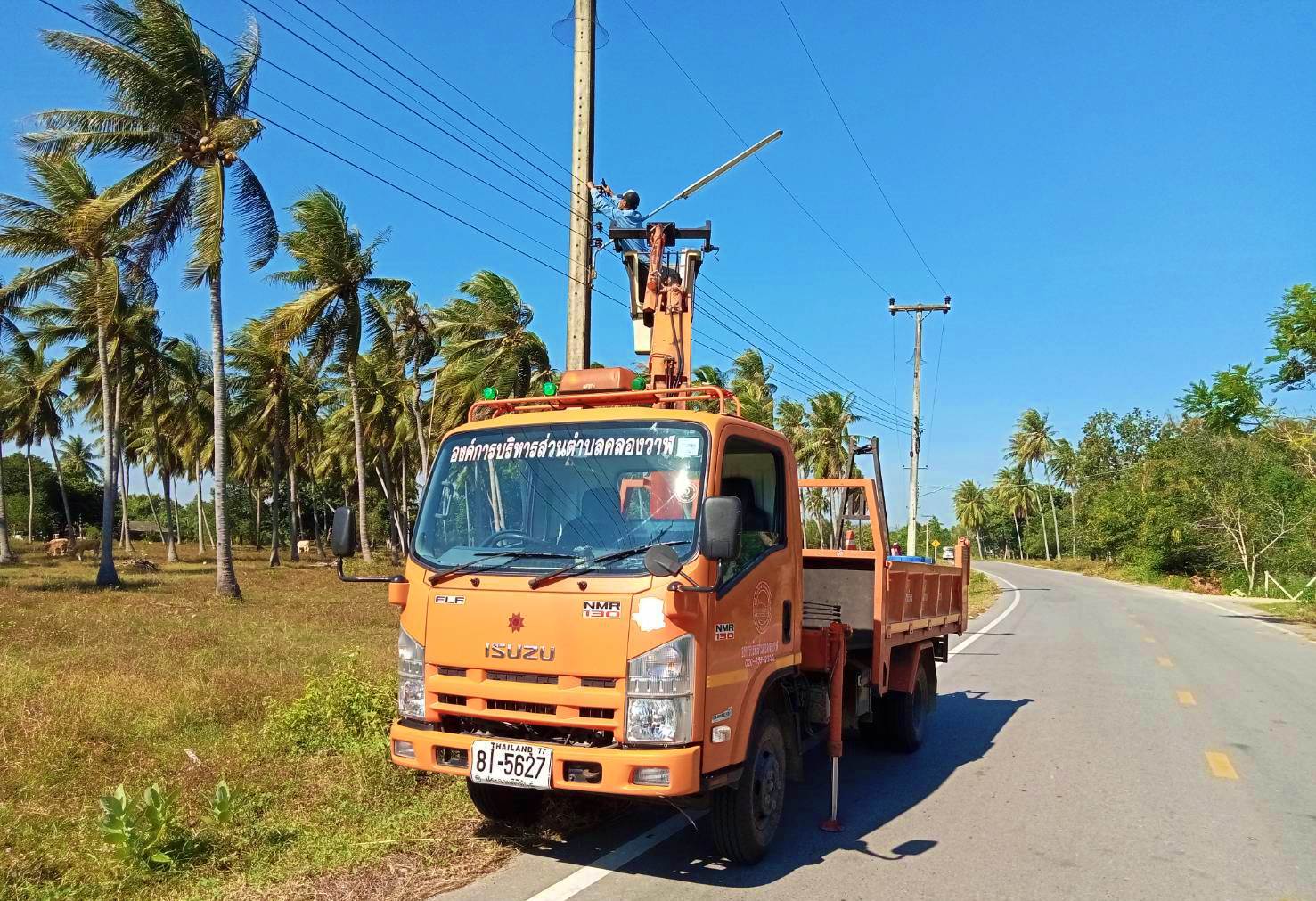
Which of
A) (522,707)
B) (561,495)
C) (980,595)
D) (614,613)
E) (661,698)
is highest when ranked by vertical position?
(561,495)

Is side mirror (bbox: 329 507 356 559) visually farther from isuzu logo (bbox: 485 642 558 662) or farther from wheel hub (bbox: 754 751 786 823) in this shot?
wheel hub (bbox: 754 751 786 823)

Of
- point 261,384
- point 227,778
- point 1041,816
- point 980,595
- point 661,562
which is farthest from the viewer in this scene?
point 261,384

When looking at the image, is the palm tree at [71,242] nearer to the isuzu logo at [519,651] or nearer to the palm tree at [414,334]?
the palm tree at [414,334]

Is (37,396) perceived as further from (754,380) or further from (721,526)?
(721,526)

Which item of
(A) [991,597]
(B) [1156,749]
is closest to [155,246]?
(B) [1156,749]

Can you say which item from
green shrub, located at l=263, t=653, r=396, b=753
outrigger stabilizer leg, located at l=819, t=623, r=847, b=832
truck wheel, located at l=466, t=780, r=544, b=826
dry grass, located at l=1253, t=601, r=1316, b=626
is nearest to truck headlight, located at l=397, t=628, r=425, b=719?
truck wheel, located at l=466, t=780, r=544, b=826

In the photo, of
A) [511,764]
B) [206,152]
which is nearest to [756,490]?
[511,764]

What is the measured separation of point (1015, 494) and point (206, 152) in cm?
8845

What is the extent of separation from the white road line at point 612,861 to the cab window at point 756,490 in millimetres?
1750

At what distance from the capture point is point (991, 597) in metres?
31.1

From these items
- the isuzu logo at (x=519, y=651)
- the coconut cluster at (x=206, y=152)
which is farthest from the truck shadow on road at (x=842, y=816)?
the coconut cluster at (x=206, y=152)

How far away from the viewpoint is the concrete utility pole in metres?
9.62

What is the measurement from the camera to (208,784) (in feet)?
18.9

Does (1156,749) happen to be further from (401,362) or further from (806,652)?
(401,362)
